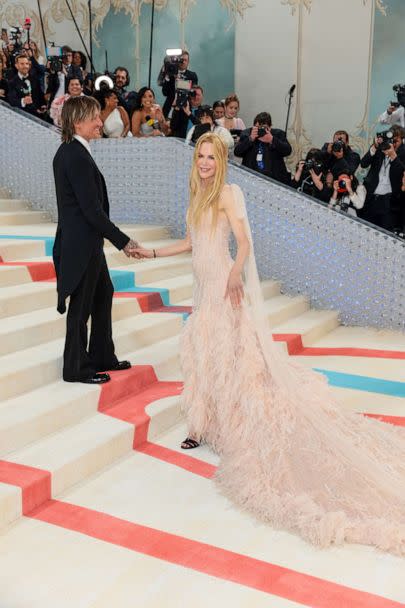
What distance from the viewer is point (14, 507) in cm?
261

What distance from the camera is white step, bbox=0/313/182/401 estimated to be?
338 centimetres

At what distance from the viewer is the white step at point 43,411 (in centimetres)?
299

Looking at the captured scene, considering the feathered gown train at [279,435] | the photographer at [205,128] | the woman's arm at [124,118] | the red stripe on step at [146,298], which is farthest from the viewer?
the woman's arm at [124,118]

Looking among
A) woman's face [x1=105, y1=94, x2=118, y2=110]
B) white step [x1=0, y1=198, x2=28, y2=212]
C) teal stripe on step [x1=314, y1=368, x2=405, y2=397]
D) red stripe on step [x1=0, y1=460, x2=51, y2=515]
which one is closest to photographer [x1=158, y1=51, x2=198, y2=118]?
woman's face [x1=105, y1=94, x2=118, y2=110]

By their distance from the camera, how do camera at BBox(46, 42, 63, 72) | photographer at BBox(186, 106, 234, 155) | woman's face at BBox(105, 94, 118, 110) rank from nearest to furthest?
photographer at BBox(186, 106, 234, 155), woman's face at BBox(105, 94, 118, 110), camera at BBox(46, 42, 63, 72)

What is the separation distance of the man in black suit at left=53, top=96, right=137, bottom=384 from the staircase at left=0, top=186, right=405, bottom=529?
0.76ft

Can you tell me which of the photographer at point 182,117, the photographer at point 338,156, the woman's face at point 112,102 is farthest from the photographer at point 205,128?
the photographer at point 338,156

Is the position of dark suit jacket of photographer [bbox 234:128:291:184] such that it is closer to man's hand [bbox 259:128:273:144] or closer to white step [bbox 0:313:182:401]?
man's hand [bbox 259:128:273:144]

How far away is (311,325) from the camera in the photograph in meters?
5.48

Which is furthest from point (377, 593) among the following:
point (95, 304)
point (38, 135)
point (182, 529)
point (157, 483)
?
point (38, 135)

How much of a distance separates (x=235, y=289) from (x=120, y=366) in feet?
3.24

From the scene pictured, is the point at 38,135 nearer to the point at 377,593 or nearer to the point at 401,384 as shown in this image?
the point at 401,384

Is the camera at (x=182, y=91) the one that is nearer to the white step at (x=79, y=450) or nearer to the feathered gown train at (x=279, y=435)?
the feathered gown train at (x=279, y=435)

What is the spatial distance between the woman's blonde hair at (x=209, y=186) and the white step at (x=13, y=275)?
5.92 ft
